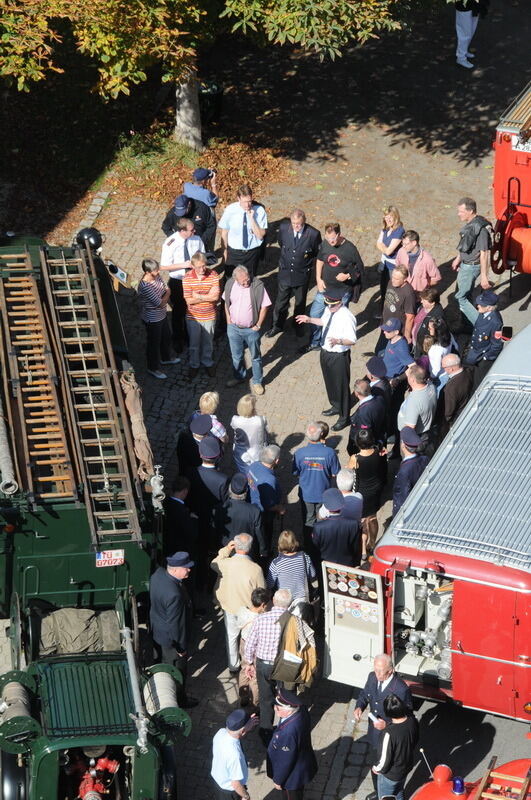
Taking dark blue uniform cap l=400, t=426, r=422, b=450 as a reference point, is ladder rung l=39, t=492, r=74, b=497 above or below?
above

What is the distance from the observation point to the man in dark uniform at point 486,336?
16.7 meters

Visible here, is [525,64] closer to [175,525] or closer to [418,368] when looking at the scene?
[418,368]

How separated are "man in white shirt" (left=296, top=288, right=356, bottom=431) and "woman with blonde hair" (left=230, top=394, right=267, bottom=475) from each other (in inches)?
56.2

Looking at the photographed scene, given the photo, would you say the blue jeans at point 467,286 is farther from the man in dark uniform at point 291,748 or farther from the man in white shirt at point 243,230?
the man in dark uniform at point 291,748

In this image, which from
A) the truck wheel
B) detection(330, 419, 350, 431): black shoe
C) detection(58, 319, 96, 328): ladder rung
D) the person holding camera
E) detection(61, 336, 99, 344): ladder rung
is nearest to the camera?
the truck wheel

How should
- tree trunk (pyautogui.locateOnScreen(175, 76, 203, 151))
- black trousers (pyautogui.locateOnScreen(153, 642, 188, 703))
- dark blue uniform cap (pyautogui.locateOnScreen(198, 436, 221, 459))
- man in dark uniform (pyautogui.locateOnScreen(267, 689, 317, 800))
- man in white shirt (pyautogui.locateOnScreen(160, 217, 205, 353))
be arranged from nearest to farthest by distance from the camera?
man in dark uniform (pyautogui.locateOnScreen(267, 689, 317, 800)) < black trousers (pyautogui.locateOnScreen(153, 642, 188, 703)) < dark blue uniform cap (pyautogui.locateOnScreen(198, 436, 221, 459)) < man in white shirt (pyautogui.locateOnScreen(160, 217, 205, 353)) < tree trunk (pyautogui.locateOnScreen(175, 76, 203, 151))

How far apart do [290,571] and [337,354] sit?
12.3 ft

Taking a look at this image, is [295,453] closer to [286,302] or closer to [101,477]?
[101,477]

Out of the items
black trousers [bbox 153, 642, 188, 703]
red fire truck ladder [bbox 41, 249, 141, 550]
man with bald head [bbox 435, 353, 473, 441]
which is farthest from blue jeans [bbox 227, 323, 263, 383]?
black trousers [bbox 153, 642, 188, 703]

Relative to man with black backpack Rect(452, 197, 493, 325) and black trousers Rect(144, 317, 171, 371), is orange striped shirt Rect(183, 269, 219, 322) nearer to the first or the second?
black trousers Rect(144, 317, 171, 371)

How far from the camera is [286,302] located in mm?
18750

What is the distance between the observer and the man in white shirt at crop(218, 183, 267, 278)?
1839cm

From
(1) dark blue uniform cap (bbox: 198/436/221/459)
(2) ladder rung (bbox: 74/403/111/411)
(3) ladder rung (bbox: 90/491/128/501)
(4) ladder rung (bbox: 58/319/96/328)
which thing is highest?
(4) ladder rung (bbox: 58/319/96/328)

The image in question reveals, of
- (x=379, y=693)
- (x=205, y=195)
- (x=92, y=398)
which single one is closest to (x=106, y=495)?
(x=92, y=398)
